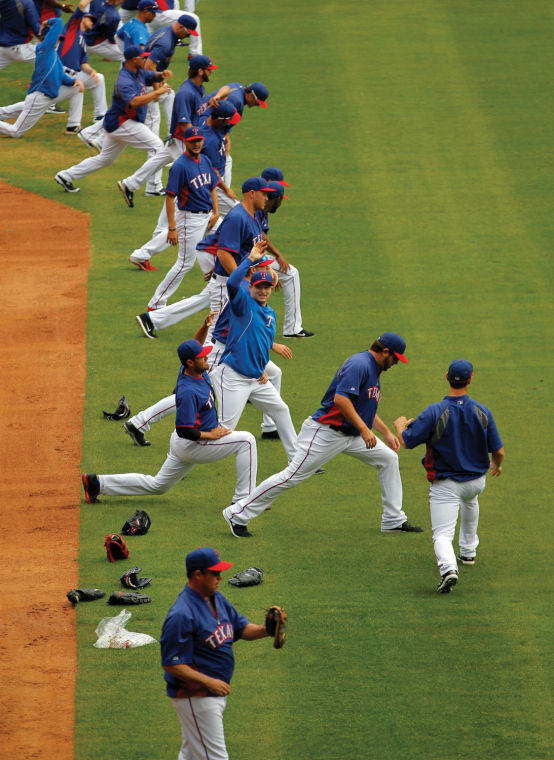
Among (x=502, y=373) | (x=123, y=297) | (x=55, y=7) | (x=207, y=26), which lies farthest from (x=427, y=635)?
(x=207, y=26)

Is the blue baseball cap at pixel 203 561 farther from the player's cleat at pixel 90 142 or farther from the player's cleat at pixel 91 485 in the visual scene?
the player's cleat at pixel 90 142

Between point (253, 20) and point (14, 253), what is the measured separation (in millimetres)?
10607

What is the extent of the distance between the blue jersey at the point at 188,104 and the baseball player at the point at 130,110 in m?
1.00

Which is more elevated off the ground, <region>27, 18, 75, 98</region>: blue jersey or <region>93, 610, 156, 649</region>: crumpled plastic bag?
<region>93, 610, 156, 649</region>: crumpled plastic bag

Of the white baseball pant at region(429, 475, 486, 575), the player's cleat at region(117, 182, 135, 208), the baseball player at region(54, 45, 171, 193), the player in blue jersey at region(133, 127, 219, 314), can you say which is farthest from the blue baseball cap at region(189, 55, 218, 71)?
the white baseball pant at region(429, 475, 486, 575)

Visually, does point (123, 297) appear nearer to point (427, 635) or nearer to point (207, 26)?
point (427, 635)

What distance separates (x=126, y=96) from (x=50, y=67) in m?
2.46

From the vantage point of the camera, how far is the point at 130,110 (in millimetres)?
16250

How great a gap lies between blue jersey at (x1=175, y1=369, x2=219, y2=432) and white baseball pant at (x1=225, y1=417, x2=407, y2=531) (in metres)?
0.70

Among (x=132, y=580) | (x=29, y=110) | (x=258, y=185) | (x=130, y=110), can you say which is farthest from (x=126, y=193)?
(x=132, y=580)

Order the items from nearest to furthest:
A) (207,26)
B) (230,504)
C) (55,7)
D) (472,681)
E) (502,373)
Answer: (472,681), (230,504), (502,373), (55,7), (207,26)

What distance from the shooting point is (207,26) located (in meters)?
23.8

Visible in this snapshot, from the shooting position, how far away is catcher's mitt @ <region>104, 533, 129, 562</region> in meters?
9.27

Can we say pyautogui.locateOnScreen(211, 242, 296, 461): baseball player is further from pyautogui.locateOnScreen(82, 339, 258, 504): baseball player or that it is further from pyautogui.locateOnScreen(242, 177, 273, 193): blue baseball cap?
pyautogui.locateOnScreen(242, 177, 273, 193): blue baseball cap
